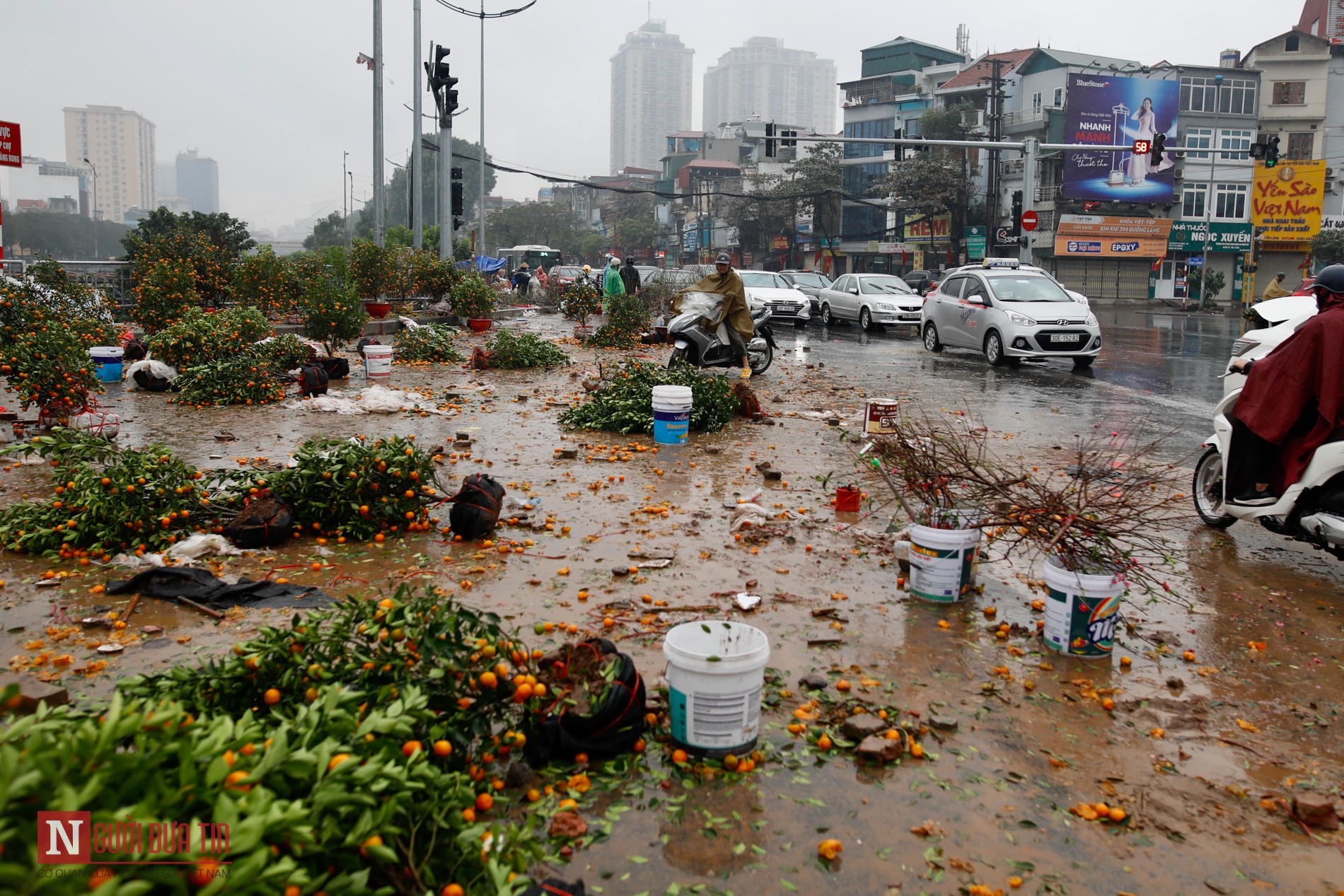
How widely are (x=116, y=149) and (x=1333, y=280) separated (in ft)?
544

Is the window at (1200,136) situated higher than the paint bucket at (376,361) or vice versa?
the window at (1200,136)

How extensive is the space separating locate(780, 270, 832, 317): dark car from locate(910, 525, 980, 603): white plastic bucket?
78.8 ft

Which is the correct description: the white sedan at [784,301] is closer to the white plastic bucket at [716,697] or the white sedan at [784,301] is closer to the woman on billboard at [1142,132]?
the white plastic bucket at [716,697]

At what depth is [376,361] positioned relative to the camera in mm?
13008

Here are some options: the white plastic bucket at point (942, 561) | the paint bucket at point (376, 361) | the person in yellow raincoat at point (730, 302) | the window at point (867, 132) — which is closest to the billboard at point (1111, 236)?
the window at point (867, 132)

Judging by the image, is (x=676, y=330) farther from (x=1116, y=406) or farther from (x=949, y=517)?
(x=949, y=517)

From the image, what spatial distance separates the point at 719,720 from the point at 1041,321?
14857 millimetres

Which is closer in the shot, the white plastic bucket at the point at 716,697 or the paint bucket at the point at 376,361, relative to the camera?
the white plastic bucket at the point at 716,697

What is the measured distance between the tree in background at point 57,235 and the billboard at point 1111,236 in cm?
6134

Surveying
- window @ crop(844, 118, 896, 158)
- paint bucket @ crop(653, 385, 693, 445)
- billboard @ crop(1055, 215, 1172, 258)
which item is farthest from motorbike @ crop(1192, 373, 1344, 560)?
window @ crop(844, 118, 896, 158)

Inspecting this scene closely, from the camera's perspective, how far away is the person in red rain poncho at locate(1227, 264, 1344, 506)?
5.22 metres

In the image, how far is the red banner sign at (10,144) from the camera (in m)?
10.7

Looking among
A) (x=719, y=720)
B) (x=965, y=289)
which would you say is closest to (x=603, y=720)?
(x=719, y=720)

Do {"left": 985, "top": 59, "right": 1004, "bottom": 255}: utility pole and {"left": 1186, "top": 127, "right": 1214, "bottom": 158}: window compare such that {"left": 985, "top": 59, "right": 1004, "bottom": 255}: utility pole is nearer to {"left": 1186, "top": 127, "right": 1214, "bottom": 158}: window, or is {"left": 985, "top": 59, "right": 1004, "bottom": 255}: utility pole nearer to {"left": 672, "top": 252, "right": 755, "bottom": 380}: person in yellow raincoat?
{"left": 1186, "top": 127, "right": 1214, "bottom": 158}: window
